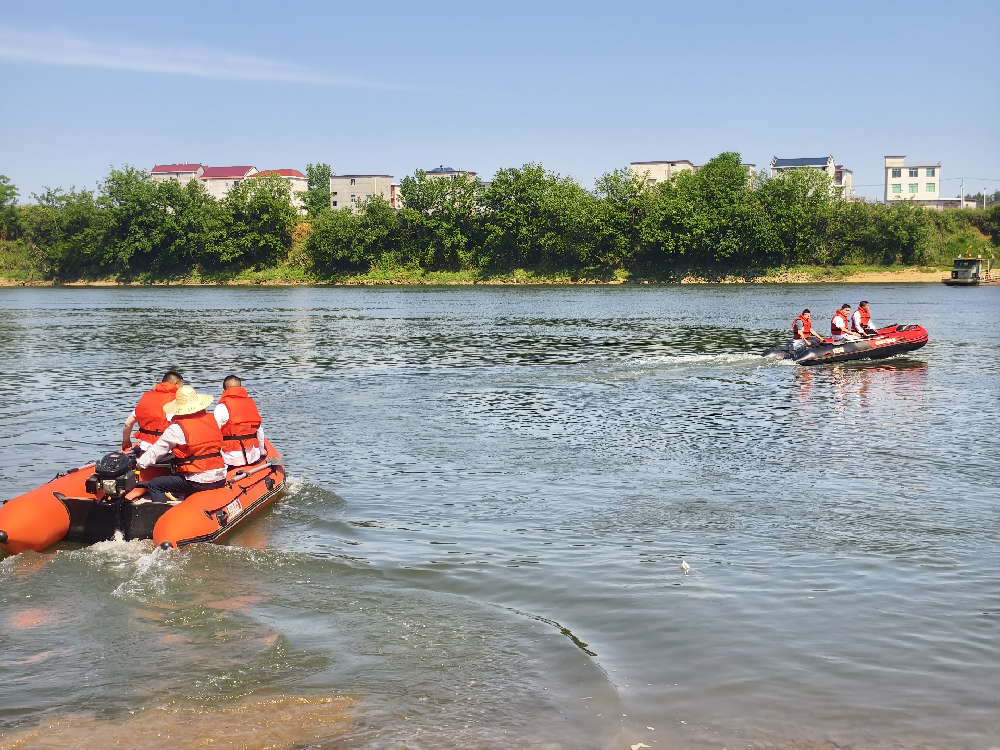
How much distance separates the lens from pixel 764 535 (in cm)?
1142

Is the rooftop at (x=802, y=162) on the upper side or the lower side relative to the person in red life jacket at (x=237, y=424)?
upper

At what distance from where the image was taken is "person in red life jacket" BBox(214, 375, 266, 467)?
40.4 ft

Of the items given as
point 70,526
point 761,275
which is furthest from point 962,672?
point 761,275

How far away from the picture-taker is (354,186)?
14138 centimetres

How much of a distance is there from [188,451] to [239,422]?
4.27 feet

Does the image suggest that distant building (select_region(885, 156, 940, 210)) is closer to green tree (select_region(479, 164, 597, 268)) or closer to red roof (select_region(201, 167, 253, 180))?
green tree (select_region(479, 164, 597, 268))

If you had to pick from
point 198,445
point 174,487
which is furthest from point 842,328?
point 174,487

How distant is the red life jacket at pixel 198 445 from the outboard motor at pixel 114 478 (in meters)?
0.56

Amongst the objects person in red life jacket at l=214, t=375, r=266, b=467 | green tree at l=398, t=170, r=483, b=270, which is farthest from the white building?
person in red life jacket at l=214, t=375, r=266, b=467

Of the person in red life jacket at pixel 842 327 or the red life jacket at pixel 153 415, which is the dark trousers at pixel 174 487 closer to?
the red life jacket at pixel 153 415

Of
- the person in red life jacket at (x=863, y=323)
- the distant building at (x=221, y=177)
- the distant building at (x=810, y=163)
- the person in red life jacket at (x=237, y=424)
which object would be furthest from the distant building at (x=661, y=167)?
the person in red life jacket at (x=237, y=424)

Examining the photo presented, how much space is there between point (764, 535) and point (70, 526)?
7830 millimetres

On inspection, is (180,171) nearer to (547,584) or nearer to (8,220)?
(8,220)

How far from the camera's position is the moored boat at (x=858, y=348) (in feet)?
92.7
